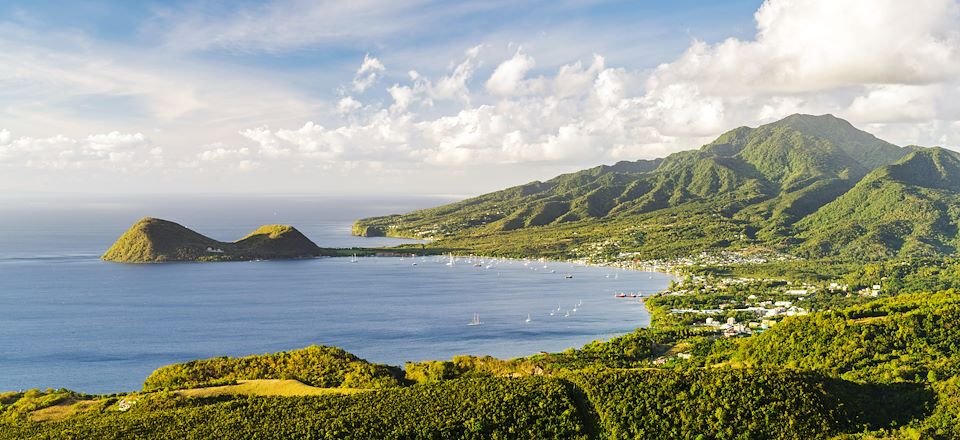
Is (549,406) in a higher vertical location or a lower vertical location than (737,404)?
higher

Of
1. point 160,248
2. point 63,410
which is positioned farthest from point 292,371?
point 160,248

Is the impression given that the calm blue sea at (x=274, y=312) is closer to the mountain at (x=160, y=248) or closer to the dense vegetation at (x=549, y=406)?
the mountain at (x=160, y=248)

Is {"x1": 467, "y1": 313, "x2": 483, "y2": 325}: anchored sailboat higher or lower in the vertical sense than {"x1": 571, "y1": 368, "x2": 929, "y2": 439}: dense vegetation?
lower

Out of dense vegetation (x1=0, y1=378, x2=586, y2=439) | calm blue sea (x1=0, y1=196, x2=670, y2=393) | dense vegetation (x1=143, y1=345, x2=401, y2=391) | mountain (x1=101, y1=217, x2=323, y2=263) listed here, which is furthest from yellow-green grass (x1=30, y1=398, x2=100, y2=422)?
mountain (x1=101, y1=217, x2=323, y2=263)

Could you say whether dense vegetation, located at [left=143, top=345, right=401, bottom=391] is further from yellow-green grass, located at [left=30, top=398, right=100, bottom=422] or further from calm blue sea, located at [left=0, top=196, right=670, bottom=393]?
calm blue sea, located at [left=0, top=196, right=670, bottom=393]

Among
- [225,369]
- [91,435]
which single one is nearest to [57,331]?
[225,369]

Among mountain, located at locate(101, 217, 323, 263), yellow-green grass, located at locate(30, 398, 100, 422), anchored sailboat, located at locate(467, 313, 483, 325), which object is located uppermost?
mountain, located at locate(101, 217, 323, 263)

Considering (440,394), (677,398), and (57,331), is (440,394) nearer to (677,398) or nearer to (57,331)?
(677,398)

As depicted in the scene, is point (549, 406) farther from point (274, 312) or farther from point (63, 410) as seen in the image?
point (274, 312)
